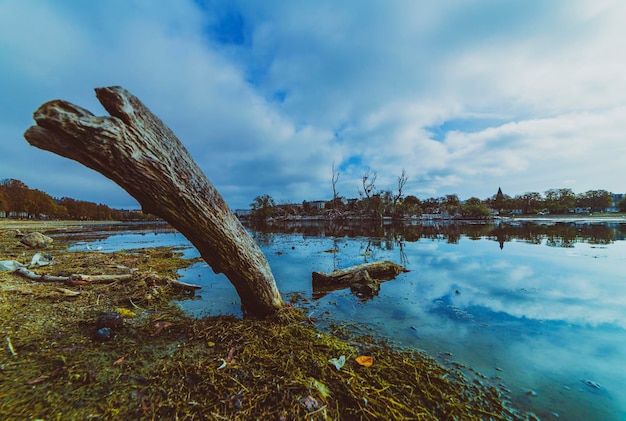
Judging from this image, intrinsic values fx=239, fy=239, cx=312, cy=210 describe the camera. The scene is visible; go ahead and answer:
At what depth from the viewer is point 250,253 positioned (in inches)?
181

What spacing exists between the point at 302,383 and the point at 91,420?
2.02m

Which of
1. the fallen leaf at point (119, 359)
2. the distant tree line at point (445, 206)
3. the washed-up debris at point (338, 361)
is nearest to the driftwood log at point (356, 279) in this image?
the washed-up debris at point (338, 361)

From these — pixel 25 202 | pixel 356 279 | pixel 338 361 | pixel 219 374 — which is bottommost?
pixel 356 279

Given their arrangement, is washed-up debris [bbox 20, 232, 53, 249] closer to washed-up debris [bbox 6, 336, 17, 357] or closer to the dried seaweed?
the dried seaweed

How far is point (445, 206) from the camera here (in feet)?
279

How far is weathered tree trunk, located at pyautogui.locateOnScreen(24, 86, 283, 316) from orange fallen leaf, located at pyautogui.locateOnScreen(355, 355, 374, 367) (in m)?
2.03

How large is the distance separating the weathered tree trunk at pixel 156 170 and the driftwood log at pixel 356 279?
2.93m

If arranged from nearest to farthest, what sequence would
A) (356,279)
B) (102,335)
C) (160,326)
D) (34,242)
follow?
(102,335) → (160,326) → (356,279) → (34,242)

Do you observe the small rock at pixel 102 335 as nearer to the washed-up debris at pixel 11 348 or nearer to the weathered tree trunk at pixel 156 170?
the washed-up debris at pixel 11 348

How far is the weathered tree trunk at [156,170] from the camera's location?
8.77 feet

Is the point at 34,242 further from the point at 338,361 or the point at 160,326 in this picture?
the point at 338,361

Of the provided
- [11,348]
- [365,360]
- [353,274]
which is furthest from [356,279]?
[11,348]

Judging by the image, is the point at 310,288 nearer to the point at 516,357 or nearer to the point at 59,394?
the point at 516,357

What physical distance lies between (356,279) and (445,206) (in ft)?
294
